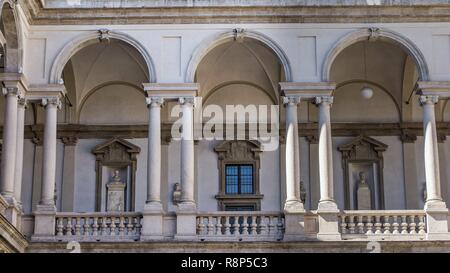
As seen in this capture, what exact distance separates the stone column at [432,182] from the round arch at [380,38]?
1.08m

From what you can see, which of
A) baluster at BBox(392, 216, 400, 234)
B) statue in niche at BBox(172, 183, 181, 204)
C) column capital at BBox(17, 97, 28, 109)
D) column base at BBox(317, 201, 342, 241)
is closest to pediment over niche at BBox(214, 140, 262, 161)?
statue in niche at BBox(172, 183, 181, 204)

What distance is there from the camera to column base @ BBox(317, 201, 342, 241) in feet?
85.6

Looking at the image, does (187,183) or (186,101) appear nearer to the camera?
(187,183)

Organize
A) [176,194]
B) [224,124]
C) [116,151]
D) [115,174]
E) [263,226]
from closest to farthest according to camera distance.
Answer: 1. [263,226]
2. [176,194]
3. [115,174]
4. [116,151]
5. [224,124]

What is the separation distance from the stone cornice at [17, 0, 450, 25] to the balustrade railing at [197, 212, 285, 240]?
548 centimetres

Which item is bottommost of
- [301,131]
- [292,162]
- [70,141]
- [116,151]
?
[292,162]

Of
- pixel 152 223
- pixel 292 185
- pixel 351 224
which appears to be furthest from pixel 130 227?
pixel 351 224

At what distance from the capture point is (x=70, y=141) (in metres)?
31.2

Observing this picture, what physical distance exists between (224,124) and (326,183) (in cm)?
603

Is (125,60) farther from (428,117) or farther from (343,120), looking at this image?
(428,117)

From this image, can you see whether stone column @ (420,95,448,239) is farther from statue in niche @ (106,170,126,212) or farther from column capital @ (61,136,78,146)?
column capital @ (61,136,78,146)

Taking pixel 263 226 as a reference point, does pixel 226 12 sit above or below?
above

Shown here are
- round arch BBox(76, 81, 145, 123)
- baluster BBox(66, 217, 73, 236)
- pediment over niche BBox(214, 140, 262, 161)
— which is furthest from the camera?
round arch BBox(76, 81, 145, 123)

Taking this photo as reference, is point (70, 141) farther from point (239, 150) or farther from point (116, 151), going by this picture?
point (239, 150)
